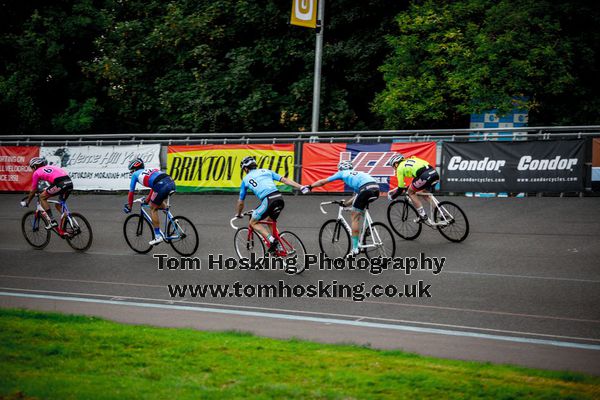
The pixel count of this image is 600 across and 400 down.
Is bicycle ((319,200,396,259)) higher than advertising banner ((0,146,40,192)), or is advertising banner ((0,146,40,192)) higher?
advertising banner ((0,146,40,192))

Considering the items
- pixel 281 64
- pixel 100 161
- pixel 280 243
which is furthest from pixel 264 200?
pixel 281 64

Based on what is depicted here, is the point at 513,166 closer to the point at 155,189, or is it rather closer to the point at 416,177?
the point at 416,177

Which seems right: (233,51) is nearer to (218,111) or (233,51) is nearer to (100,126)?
(218,111)

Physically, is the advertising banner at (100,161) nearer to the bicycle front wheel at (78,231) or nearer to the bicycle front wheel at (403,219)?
the bicycle front wheel at (78,231)

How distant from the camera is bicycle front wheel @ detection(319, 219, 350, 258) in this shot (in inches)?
567

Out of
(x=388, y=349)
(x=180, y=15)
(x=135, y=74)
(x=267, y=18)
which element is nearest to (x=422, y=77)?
(x=267, y=18)

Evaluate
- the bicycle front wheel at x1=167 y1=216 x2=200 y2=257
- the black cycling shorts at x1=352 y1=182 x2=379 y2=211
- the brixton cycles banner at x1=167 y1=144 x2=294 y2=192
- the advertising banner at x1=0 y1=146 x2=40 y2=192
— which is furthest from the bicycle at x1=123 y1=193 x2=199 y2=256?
the advertising banner at x1=0 y1=146 x2=40 y2=192

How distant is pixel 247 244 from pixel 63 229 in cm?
485

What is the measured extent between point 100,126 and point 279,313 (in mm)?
31292

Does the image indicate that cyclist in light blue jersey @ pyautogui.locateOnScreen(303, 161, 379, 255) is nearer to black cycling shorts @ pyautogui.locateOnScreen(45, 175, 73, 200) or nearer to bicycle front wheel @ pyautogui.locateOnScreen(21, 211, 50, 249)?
black cycling shorts @ pyautogui.locateOnScreen(45, 175, 73, 200)

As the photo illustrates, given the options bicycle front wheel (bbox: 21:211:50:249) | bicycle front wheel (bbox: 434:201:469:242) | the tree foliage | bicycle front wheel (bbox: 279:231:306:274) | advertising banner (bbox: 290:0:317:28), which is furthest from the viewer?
advertising banner (bbox: 290:0:317:28)

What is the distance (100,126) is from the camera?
40.4 meters

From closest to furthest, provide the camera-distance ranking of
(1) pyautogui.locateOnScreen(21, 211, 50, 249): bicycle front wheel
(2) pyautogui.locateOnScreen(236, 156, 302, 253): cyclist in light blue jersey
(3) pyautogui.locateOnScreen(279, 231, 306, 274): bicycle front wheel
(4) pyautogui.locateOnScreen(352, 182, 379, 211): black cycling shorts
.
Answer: (2) pyautogui.locateOnScreen(236, 156, 302, 253): cyclist in light blue jersey
(3) pyautogui.locateOnScreen(279, 231, 306, 274): bicycle front wheel
(4) pyautogui.locateOnScreen(352, 182, 379, 211): black cycling shorts
(1) pyautogui.locateOnScreen(21, 211, 50, 249): bicycle front wheel

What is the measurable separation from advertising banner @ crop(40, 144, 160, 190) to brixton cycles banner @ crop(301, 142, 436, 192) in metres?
5.75
